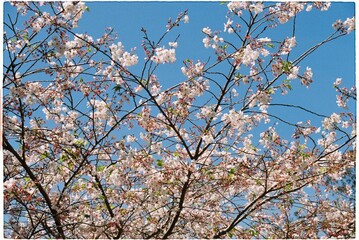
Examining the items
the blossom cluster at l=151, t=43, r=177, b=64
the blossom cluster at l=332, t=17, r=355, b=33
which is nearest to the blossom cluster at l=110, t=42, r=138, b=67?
the blossom cluster at l=151, t=43, r=177, b=64

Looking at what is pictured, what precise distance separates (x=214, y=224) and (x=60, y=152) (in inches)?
70.7

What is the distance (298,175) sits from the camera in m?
4.50

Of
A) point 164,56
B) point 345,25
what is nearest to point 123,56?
point 164,56

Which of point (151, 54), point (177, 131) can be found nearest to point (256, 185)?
point (177, 131)

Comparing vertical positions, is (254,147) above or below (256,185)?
above

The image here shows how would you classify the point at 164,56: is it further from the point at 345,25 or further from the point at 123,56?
the point at 345,25

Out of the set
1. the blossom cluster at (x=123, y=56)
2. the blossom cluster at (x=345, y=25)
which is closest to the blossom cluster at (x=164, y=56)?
the blossom cluster at (x=123, y=56)

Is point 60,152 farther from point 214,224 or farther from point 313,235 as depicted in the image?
point 313,235

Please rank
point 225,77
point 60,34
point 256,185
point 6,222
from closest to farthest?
point 60,34
point 6,222
point 225,77
point 256,185

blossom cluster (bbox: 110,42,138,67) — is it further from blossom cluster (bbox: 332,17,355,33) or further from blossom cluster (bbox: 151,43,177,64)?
blossom cluster (bbox: 332,17,355,33)

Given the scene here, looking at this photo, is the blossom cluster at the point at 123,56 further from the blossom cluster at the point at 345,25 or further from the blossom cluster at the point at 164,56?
the blossom cluster at the point at 345,25

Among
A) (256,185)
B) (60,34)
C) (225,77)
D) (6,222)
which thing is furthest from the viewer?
(256,185)

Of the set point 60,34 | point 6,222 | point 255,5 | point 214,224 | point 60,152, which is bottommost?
point 6,222

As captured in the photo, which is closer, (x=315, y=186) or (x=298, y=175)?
(x=298, y=175)
